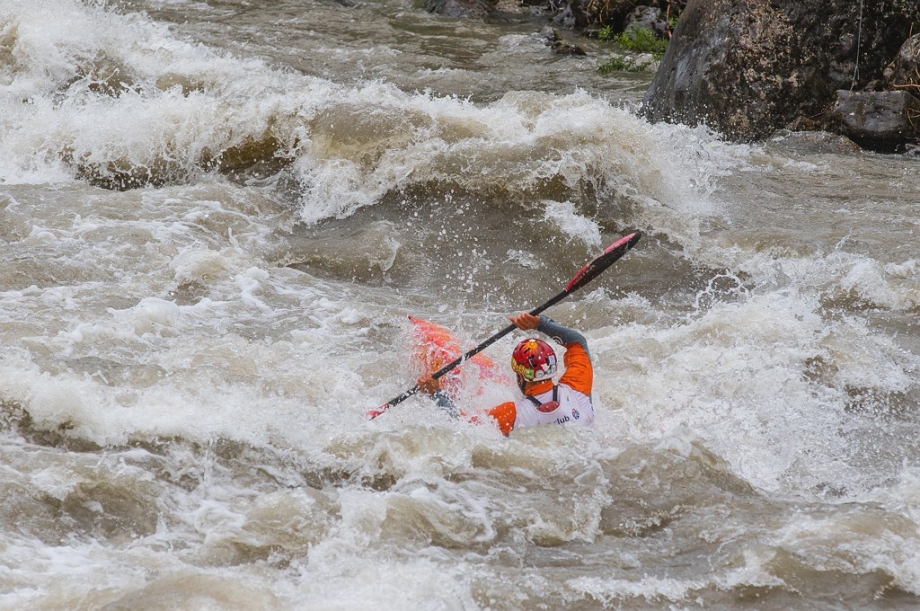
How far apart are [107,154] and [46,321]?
3.29 meters

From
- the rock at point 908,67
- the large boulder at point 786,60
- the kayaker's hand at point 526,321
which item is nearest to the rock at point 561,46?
the large boulder at point 786,60

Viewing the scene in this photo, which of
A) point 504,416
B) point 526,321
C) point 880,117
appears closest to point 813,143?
point 880,117

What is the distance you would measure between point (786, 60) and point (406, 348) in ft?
19.4

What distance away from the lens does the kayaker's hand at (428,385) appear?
5395 mm

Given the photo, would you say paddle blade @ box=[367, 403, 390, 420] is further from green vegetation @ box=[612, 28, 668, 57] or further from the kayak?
green vegetation @ box=[612, 28, 668, 57]

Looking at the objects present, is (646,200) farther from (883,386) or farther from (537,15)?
(537,15)

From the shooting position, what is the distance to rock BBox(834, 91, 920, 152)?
905 centimetres

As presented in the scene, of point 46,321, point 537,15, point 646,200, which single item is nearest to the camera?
point 46,321

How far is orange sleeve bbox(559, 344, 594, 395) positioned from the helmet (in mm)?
100

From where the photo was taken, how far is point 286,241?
755 cm

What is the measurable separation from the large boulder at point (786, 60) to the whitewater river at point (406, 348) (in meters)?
0.42

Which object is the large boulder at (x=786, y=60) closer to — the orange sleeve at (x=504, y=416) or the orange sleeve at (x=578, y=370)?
the orange sleeve at (x=578, y=370)

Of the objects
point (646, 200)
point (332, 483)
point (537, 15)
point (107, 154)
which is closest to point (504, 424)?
point (332, 483)

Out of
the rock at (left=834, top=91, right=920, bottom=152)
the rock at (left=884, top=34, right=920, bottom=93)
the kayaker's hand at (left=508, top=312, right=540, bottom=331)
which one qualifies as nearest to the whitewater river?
the rock at (left=834, top=91, right=920, bottom=152)
